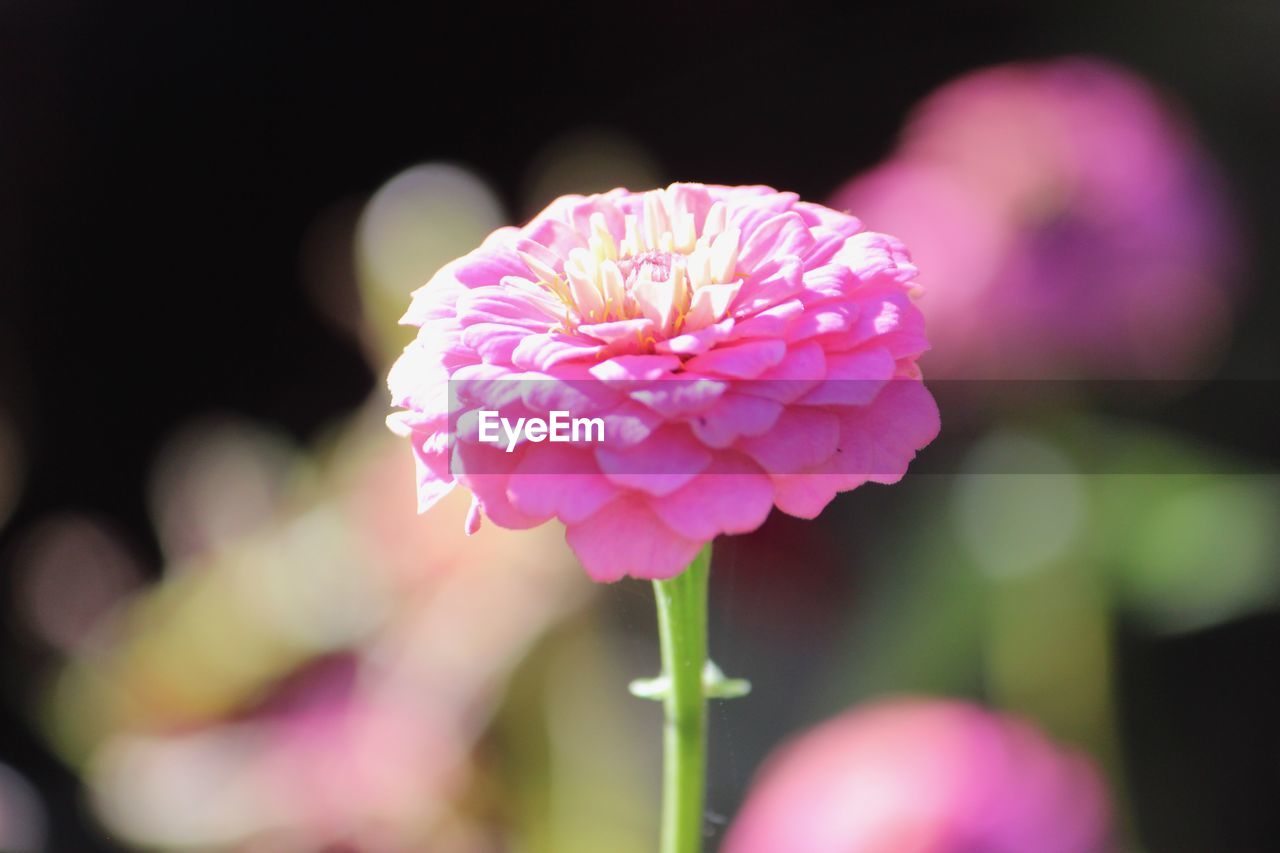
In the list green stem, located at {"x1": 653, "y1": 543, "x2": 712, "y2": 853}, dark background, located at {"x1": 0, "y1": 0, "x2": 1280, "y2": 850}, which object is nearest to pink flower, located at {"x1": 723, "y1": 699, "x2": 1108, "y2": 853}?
green stem, located at {"x1": 653, "y1": 543, "x2": 712, "y2": 853}

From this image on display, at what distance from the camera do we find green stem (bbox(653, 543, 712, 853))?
0.17 meters

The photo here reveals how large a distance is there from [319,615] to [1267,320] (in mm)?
388

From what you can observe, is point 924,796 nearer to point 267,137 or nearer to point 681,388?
point 681,388

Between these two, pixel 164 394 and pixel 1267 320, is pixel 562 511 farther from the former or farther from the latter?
pixel 164 394

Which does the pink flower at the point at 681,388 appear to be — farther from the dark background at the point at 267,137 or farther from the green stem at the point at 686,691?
the dark background at the point at 267,137

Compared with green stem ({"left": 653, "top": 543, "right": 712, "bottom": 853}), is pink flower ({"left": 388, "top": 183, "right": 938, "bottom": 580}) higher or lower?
higher

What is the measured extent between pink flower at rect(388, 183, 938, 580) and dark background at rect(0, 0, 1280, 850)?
1.21 feet

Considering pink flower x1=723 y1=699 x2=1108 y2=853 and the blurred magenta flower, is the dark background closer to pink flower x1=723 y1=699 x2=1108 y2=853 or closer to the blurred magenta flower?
the blurred magenta flower

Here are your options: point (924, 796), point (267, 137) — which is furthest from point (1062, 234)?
point (267, 137)

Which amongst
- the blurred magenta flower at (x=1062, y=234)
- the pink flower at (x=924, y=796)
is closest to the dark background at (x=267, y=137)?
the blurred magenta flower at (x=1062, y=234)

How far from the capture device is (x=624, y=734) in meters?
0.31

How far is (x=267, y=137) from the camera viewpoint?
558 mm

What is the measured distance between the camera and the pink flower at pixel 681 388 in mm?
138

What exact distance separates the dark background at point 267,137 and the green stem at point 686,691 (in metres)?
0.37
